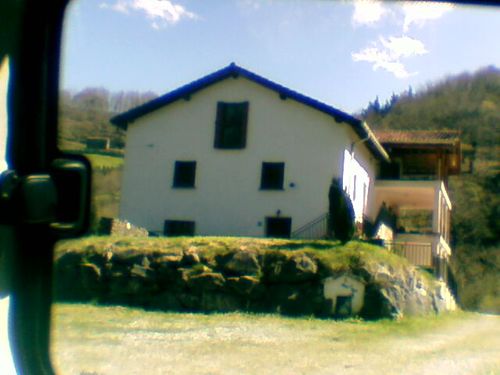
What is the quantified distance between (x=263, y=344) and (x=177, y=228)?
4319 millimetres

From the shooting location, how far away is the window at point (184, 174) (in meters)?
11.2

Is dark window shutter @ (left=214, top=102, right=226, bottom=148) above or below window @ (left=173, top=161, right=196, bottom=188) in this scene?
above

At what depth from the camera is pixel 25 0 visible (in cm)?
296

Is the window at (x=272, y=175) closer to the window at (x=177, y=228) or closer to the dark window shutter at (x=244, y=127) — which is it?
the dark window shutter at (x=244, y=127)

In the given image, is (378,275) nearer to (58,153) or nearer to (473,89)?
(473,89)

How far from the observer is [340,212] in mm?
8773

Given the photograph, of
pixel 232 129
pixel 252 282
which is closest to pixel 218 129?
pixel 232 129

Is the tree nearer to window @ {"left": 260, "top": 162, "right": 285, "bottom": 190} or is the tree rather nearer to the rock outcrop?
window @ {"left": 260, "top": 162, "right": 285, "bottom": 190}

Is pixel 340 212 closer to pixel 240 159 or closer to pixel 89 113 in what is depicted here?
pixel 240 159

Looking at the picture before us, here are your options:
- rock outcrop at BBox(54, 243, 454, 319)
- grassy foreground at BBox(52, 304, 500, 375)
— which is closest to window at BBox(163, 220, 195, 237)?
rock outcrop at BBox(54, 243, 454, 319)

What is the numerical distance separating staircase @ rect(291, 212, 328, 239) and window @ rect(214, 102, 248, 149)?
2.08 metres

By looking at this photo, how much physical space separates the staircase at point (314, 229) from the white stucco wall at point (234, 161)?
0.40ft

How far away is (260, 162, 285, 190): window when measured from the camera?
453 inches

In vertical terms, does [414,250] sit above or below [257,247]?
above
